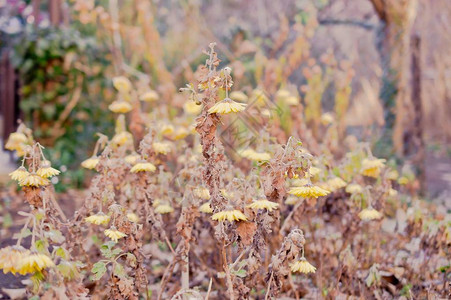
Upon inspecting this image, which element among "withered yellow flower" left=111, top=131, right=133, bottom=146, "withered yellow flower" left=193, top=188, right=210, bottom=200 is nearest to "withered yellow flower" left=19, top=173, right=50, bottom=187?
Answer: "withered yellow flower" left=193, top=188, right=210, bottom=200

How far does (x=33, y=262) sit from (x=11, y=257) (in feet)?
0.22

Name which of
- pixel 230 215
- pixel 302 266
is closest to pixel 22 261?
pixel 230 215

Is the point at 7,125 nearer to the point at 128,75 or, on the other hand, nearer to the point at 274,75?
the point at 128,75

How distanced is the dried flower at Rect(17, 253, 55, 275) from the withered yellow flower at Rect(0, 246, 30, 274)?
11 millimetres

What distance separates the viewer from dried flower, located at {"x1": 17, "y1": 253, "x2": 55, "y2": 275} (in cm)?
141

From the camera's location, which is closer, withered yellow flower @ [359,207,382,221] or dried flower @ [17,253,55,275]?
dried flower @ [17,253,55,275]

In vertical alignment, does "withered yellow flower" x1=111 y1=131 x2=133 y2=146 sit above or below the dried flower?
above

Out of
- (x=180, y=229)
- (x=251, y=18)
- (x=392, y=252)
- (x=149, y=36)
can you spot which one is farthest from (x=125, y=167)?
(x=251, y=18)

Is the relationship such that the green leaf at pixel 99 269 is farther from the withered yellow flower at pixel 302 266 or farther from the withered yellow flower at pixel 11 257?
the withered yellow flower at pixel 302 266

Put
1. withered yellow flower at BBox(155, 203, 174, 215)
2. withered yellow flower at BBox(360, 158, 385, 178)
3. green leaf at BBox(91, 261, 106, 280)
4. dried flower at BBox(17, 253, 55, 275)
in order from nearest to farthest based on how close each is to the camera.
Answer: dried flower at BBox(17, 253, 55, 275), green leaf at BBox(91, 261, 106, 280), withered yellow flower at BBox(155, 203, 174, 215), withered yellow flower at BBox(360, 158, 385, 178)

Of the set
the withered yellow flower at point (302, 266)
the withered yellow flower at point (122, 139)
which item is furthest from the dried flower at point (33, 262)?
the withered yellow flower at point (122, 139)

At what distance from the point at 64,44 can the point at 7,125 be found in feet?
4.04

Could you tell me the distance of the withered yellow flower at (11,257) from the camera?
1.42m

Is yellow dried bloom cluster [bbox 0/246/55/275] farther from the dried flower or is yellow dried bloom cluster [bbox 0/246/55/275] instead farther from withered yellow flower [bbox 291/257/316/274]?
withered yellow flower [bbox 291/257/316/274]
